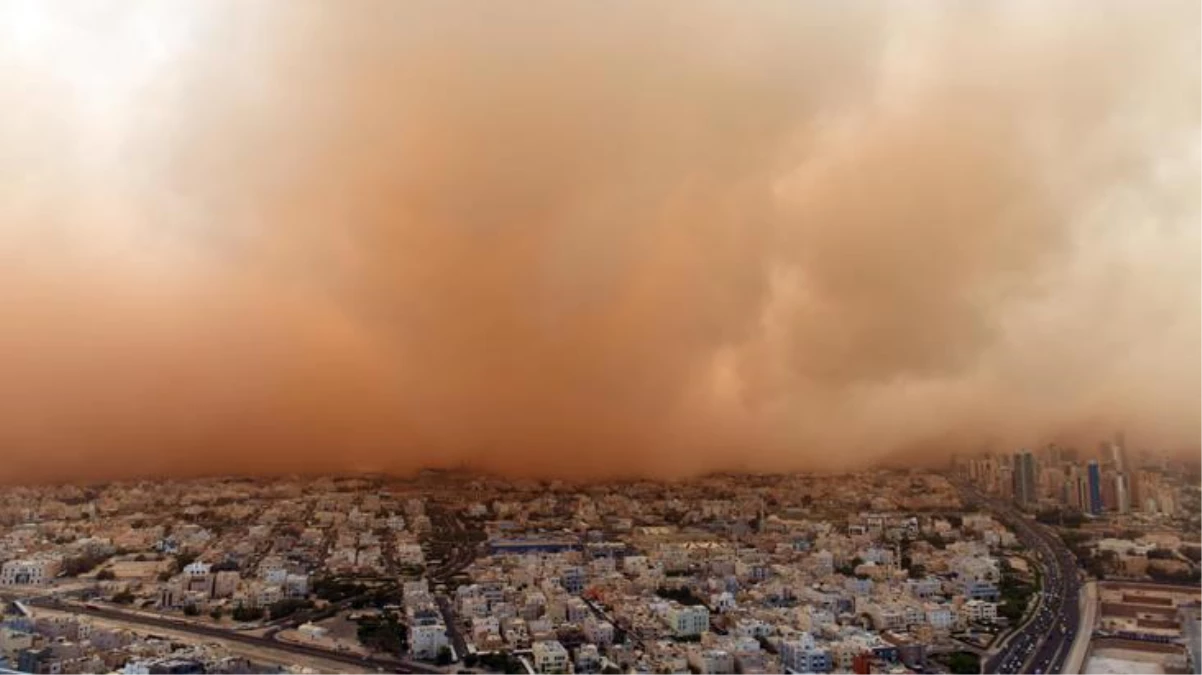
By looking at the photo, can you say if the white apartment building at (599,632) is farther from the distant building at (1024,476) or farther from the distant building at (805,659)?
the distant building at (1024,476)

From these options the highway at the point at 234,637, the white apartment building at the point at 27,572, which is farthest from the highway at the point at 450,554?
the white apartment building at the point at 27,572

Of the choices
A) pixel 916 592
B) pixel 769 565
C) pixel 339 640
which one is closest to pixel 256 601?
pixel 339 640

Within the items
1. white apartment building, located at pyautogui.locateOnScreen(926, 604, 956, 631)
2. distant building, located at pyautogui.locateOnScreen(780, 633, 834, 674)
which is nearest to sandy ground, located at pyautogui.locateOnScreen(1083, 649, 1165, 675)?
white apartment building, located at pyautogui.locateOnScreen(926, 604, 956, 631)

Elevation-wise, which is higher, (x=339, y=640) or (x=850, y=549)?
(x=850, y=549)

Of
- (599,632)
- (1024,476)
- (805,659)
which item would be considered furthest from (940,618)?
(1024,476)

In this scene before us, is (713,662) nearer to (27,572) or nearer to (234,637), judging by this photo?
(234,637)

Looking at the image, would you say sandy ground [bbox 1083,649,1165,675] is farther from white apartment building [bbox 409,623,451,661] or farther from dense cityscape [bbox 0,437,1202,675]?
white apartment building [bbox 409,623,451,661]

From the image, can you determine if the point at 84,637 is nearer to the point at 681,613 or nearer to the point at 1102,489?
the point at 681,613
